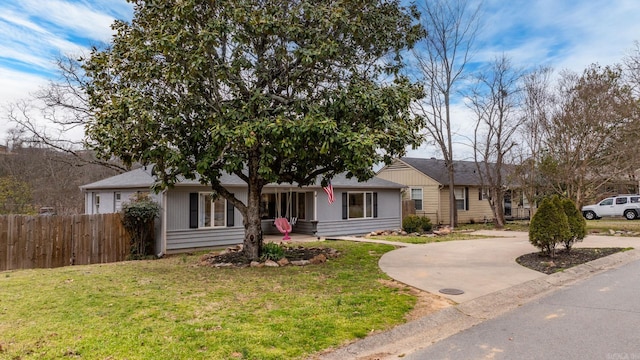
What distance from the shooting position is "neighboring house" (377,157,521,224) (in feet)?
78.1

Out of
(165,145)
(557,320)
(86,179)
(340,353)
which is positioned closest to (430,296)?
(557,320)

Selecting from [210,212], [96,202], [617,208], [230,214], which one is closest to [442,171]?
[617,208]

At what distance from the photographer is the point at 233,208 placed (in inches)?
570

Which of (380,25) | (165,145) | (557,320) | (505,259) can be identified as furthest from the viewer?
(505,259)

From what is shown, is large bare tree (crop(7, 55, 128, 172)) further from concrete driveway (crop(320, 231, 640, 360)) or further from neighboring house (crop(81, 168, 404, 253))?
concrete driveway (crop(320, 231, 640, 360))

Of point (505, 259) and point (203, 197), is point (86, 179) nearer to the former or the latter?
point (203, 197)

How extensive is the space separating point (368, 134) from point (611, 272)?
620 centimetres

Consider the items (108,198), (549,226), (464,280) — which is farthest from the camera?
(108,198)

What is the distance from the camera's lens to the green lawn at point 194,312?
421 centimetres

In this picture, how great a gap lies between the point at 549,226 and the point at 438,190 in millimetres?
14461

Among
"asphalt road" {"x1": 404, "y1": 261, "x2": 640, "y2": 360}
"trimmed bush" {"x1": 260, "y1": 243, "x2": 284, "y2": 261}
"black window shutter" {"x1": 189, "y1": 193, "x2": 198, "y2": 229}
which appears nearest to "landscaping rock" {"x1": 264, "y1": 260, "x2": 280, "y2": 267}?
"trimmed bush" {"x1": 260, "y1": 243, "x2": 284, "y2": 261}

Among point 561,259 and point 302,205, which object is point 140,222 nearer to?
point 302,205

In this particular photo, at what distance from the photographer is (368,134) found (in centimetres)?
755

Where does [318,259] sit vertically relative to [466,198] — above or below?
below
